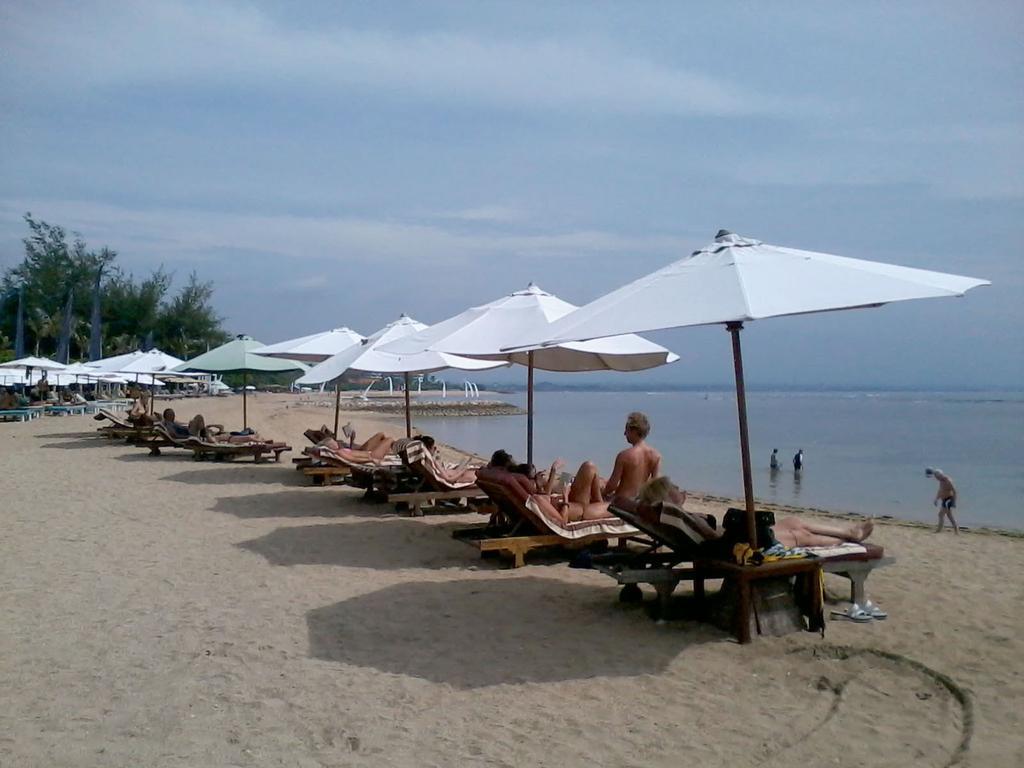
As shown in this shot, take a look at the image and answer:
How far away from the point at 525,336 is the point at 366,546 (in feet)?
7.58

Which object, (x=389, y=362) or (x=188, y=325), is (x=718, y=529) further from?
(x=188, y=325)

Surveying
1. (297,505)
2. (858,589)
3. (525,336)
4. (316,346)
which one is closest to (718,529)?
(858,589)

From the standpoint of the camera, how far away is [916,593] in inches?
220

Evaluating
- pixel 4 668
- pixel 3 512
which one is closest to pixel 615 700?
pixel 4 668

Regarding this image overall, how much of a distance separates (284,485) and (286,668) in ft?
23.7

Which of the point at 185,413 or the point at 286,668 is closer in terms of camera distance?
the point at 286,668

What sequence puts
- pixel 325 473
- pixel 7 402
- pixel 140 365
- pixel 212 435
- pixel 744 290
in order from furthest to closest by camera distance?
pixel 7 402 < pixel 140 365 < pixel 212 435 < pixel 325 473 < pixel 744 290

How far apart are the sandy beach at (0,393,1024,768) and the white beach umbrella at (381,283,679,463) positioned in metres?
1.78

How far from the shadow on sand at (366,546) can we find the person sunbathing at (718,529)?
231 cm

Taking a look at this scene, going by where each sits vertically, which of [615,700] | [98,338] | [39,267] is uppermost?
[39,267]

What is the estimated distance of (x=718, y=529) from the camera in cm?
495

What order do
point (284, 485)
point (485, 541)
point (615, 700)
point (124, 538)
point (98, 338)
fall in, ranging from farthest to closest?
1. point (98, 338)
2. point (284, 485)
3. point (124, 538)
4. point (485, 541)
5. point (615, 700)

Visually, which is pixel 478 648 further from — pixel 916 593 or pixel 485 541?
pixel 916 593

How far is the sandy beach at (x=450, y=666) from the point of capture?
332 centimetres
